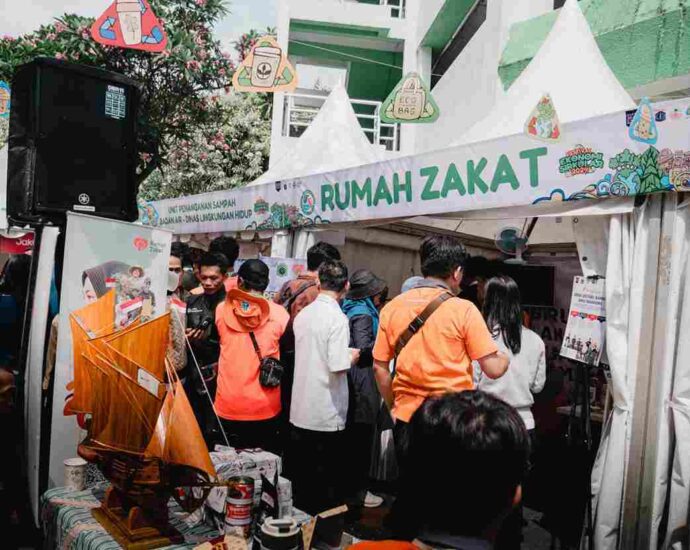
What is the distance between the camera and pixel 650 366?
2887mm

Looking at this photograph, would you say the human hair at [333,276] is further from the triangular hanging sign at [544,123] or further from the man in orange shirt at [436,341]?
the triangular hanging sign at [544,123]

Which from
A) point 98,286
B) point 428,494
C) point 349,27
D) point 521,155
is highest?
point 349,27

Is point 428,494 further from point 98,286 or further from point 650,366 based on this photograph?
point 98,286

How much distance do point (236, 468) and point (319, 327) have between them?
1367 millimetres

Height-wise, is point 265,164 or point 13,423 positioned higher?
point 265,164

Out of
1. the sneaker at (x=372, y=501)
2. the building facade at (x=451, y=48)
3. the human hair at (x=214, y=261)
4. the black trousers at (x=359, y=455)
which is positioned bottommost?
the sneaker at (x=372, y=501)

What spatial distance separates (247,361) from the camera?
3.32m

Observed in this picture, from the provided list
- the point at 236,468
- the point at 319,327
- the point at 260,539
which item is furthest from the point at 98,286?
the point at 260,539

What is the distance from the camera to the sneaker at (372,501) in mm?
4020

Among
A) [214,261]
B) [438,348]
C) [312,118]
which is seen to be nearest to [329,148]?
[214,261]

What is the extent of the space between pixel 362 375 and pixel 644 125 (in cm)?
222

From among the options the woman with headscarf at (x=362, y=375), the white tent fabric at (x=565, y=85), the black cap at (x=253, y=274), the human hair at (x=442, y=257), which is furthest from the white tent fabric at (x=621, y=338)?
the black cap at (x=253, y=274)

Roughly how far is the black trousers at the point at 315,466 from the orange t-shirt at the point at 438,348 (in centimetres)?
81

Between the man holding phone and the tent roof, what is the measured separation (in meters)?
3.19
